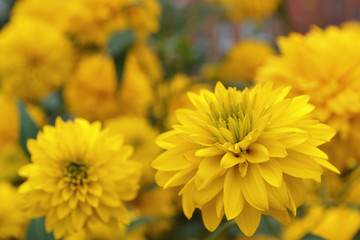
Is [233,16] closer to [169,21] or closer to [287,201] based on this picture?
[169,21]

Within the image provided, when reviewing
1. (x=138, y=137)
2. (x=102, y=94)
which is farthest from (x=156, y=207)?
(x=102, y=94)

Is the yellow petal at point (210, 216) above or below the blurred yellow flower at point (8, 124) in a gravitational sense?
below

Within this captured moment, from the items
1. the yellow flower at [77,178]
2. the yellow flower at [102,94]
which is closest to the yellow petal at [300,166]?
the yellow flower at [77,178]

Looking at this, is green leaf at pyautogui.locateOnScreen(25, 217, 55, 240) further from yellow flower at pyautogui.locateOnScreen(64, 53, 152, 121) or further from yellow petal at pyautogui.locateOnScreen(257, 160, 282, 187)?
yellow flower at pyautogui.locateOnScreen(64, 53, 152, 121)

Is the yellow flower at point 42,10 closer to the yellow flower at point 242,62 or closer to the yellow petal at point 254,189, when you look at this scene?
the yellow flower at point 242,62

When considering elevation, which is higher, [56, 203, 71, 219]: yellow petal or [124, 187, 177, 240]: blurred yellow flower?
[56, 203, 71, 219]: yellow petal

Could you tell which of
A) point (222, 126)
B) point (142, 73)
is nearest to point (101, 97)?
point (142, 73)

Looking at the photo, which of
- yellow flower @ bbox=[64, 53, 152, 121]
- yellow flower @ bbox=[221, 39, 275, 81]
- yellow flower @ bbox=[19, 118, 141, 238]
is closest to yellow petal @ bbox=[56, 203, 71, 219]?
yellow flower @ bbox=[19, 118, 141, 238]
